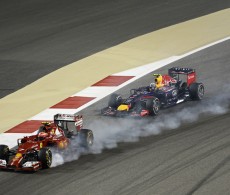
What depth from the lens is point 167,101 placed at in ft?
69.8

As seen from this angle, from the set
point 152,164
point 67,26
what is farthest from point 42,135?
point 67,26

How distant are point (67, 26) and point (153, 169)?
14.1m

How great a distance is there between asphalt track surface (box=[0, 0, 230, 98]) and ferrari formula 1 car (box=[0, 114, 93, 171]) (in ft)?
19.1

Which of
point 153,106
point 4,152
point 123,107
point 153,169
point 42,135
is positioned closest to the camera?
point 153,169

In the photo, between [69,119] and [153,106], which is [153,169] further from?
[153,106]

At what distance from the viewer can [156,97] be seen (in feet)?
69.4

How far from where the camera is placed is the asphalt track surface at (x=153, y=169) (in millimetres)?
15516

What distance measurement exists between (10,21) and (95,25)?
364 cm

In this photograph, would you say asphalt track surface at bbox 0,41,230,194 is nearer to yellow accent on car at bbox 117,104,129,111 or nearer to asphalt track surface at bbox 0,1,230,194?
asphalt track surface at bbox 0,1,230,194

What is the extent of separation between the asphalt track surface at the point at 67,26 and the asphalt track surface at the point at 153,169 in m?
6.26

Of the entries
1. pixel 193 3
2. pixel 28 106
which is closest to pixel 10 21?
pixel 193 3

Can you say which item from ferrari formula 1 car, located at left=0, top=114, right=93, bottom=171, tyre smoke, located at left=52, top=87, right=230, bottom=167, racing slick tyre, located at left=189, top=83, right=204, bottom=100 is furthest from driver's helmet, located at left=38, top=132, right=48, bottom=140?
racing slick tyre, located at left=189, top=83, right=204, bottom=100

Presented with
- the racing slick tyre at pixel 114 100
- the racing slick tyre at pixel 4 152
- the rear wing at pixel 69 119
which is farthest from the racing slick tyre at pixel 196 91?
the racing slick tyre at pixel 4 152

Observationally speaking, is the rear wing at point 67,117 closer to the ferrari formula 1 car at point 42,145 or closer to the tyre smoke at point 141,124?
the ferrari formula 1 car at point 42,145
